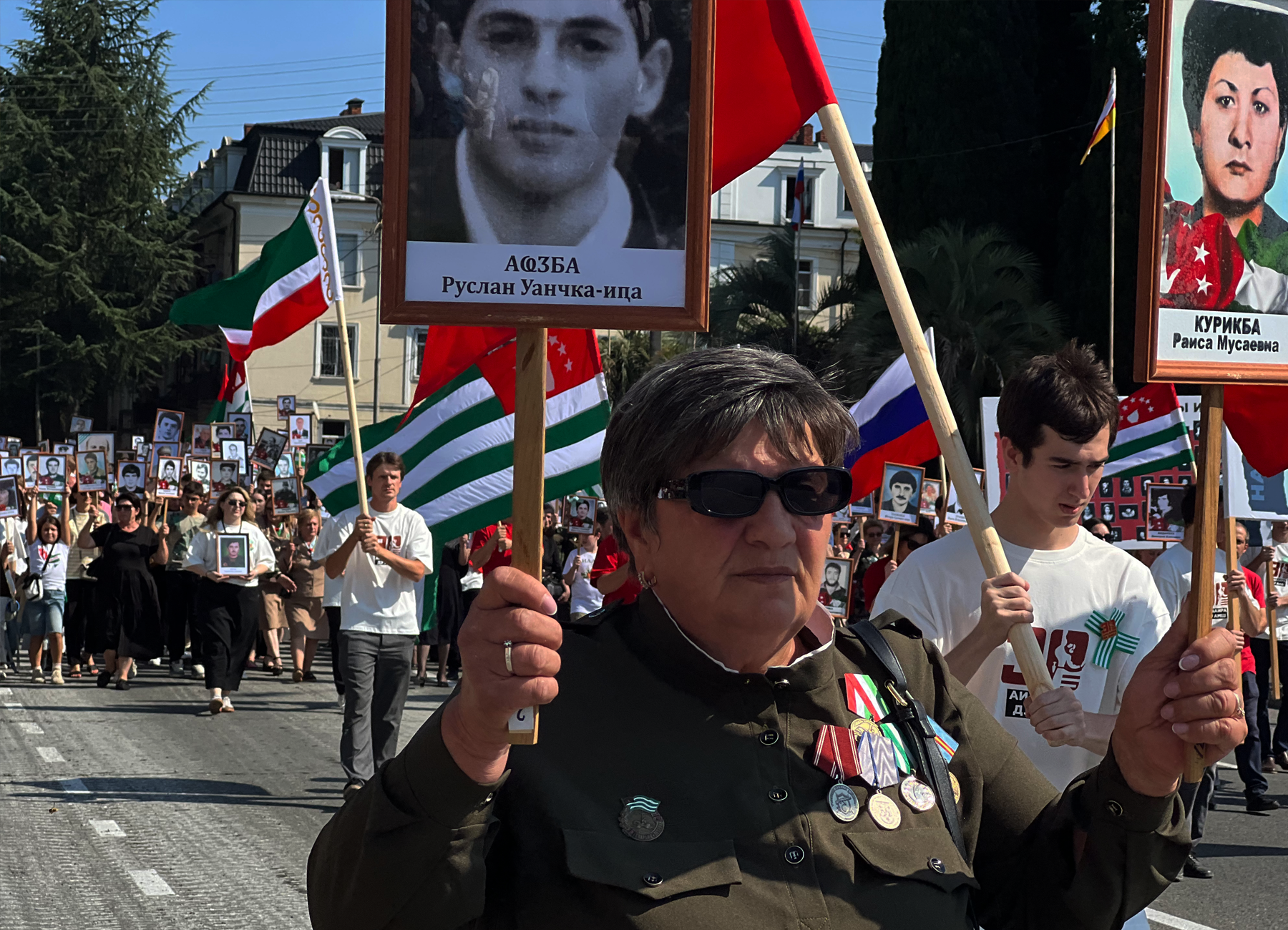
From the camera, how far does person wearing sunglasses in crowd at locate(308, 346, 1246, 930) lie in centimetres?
197

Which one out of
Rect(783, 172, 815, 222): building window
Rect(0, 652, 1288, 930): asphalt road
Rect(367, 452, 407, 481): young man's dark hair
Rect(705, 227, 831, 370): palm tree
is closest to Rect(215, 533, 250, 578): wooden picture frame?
Rect(0, 652, 1288, 930): asphalt road

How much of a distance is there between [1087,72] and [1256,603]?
32.9 meters

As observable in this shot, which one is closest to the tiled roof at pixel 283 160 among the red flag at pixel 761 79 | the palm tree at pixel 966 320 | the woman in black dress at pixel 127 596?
the palm tree at pixel 966 320

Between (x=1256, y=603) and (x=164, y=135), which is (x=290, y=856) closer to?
(x=1256, y=603)

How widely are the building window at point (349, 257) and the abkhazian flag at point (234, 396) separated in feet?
107

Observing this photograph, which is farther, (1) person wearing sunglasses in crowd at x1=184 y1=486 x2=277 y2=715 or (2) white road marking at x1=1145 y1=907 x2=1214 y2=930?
(1) person wearing sunglasses in crowd at x1=184 y1=486 x2=277 y2=715

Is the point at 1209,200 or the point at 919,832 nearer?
the point at 919,832

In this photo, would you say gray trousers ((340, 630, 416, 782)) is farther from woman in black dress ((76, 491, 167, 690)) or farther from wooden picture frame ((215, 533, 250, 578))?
woman in black dress ((76, 491, 167, 690))

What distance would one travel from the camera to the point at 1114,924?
7.47ft

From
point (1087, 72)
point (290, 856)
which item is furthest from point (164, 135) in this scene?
point (290, 856)

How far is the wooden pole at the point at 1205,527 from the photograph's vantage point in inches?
87.5

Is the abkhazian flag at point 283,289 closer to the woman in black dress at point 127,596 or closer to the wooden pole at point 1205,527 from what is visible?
the woman in black dress at point 127,596

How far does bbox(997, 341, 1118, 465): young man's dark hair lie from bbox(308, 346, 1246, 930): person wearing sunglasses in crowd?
1.24 m

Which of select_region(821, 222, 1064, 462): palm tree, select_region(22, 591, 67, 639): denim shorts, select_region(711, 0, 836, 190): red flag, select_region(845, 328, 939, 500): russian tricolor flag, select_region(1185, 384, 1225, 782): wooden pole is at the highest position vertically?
select_region(821, 222, 1064, 462): palm tree
